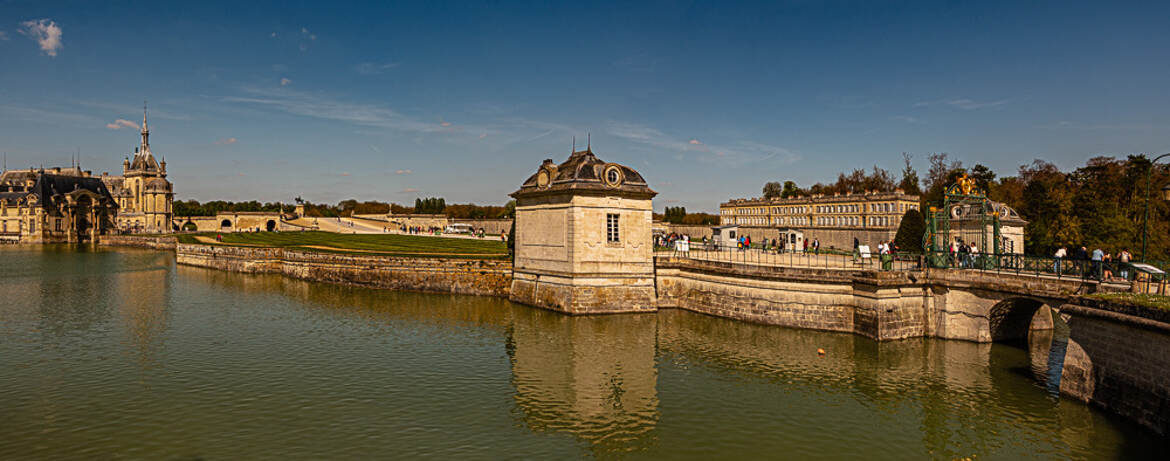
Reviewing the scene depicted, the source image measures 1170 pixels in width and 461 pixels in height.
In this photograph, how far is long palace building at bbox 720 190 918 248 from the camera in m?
52.4

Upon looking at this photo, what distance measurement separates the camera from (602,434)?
12953mm

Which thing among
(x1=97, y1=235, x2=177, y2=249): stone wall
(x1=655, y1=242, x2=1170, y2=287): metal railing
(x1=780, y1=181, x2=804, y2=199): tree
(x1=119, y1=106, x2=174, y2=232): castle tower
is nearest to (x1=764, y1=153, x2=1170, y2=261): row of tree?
(x1=655, y1=242, x2=1170, y2=287): metal railing

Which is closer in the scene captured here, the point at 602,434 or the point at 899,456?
the point at 899,456

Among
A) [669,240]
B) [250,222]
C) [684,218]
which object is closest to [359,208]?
[250,222]

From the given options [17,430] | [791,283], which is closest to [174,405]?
[17,430]

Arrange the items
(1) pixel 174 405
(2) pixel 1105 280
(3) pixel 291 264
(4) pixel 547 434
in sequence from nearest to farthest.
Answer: (4) pixel 547 434
(1) pixel 174 405
(2) pixel 1105 280
(3) pixel 291 264

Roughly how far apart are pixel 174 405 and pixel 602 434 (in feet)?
33.5

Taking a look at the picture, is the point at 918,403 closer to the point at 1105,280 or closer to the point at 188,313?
the point at 1105,280

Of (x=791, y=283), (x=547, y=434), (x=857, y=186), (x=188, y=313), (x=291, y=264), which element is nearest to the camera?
(x=547, y=434)

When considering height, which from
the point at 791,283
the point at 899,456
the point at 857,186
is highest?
the point at 857,186

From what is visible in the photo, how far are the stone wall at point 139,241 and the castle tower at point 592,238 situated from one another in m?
66.0

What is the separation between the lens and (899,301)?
2067 centimetres

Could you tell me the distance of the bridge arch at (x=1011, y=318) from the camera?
1977 cm

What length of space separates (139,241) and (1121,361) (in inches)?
3730
